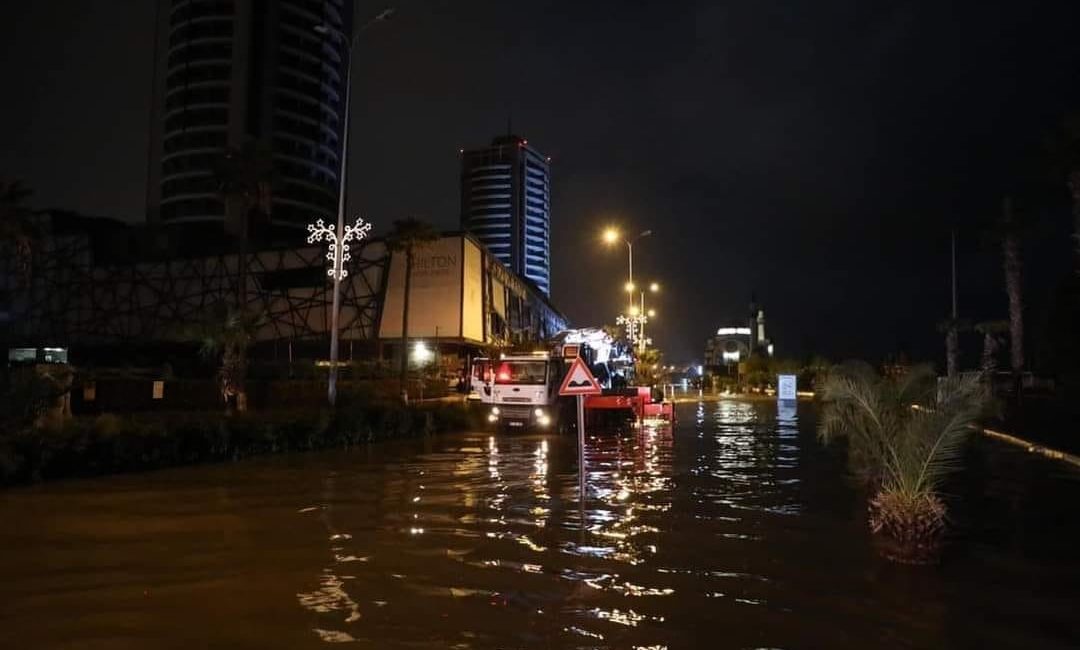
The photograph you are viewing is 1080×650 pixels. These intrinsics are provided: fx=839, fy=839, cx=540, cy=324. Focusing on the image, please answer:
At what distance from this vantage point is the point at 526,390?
2686 centimetres

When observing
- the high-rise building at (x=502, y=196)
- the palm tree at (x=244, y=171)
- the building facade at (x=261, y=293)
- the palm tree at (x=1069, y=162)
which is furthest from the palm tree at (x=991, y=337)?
the high-rise building at (x=502, y=196)

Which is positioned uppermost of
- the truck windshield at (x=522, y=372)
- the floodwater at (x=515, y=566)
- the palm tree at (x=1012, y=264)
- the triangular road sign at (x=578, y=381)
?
the palm tree at (x=1012, y=264)

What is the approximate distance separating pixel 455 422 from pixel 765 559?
2101 cm

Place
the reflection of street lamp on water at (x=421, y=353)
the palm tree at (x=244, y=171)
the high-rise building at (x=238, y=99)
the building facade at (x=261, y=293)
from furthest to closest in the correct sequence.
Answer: the high-rise building at (x=238, y=99), the building facade at (x=261, y=293), the reflection of street lamp on water at (x=421, y=353), the palm tree at (x=244, y=171)

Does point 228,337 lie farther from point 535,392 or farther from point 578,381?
point 578,381

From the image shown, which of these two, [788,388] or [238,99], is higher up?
[238,99]

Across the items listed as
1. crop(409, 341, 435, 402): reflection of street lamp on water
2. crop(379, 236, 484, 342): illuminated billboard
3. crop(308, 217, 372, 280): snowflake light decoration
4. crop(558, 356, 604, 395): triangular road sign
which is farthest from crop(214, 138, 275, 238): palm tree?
crop(558, 356, 604, 395): triangular road sign

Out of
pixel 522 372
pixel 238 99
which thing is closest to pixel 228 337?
pixel 522 372

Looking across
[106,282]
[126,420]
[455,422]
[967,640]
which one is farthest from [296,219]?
[967,640]

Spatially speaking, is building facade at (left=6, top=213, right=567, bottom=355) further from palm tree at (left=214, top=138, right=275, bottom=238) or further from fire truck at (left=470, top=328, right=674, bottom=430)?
fire truck at (left=470, top=328, right=674, bottom=430)

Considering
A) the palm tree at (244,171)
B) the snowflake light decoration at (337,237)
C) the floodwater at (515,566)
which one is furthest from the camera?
the palm tree at (244,171)

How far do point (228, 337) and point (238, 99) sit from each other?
3243 inches

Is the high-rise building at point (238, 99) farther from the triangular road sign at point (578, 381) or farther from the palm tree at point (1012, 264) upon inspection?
the triangular road sign at point (578, 381)

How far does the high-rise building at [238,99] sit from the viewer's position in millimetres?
102188
